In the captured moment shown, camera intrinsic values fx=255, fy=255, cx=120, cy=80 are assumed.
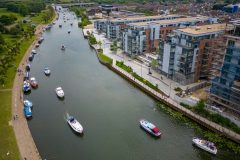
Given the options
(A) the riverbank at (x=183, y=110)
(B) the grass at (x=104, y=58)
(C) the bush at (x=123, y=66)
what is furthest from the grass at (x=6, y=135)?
(B) the grass at (x=104, y=58)

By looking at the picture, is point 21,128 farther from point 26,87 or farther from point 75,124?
point 26,87

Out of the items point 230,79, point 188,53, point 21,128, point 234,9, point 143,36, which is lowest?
point 21,128

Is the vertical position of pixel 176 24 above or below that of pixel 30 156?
above

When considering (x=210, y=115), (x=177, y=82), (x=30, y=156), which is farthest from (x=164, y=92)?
(x=30, y=156)

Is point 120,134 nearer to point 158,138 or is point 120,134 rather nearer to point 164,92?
point 158,138

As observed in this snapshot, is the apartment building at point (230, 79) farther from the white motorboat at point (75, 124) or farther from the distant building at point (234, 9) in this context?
the distant building at point (234, 9)

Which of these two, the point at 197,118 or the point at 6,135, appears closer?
the point at 6,135

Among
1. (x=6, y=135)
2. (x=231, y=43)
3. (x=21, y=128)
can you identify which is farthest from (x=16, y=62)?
(x=231, y=43)

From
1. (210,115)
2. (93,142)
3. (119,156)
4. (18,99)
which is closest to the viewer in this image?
(119,156)
